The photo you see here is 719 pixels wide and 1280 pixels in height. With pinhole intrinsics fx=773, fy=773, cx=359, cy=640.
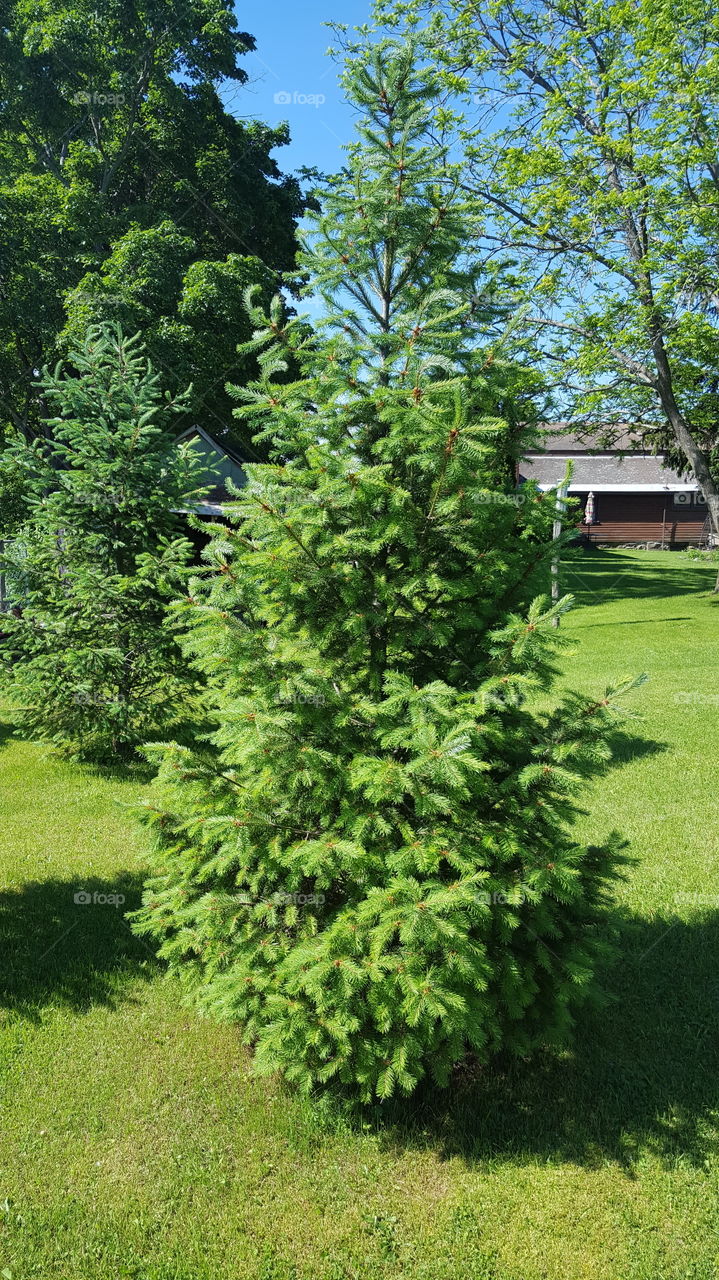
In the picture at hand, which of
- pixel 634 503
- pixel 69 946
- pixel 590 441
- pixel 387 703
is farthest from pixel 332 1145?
pixel 590 441

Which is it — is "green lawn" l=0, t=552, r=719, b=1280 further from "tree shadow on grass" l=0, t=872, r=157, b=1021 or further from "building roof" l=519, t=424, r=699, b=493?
"building roof" l=519, t=424, r=699, b=493

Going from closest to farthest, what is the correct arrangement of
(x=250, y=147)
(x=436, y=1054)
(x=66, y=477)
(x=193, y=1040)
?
(x=436, y=1054) → (x=193, y=1040) → (x=66, y=477) → (x=250, y=147)

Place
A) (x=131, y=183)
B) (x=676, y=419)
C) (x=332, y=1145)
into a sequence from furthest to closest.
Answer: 1. (x=131, y=183)
2. (x=676, y=419)
3. (x=332, y=1145)

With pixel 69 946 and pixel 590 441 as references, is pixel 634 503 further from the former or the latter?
pixel 69 946

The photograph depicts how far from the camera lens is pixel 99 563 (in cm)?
895

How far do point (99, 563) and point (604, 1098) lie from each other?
7.29m

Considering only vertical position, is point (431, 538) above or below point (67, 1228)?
above

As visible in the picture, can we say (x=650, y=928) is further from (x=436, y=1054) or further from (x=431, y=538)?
(x=431, y=538)

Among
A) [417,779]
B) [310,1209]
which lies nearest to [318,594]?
[417,779]

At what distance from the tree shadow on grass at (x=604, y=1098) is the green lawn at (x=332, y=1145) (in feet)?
0.03

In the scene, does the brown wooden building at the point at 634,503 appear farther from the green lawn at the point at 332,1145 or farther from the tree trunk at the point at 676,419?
the green lawn at the point at 332,1145

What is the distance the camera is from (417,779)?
3479 millimetres

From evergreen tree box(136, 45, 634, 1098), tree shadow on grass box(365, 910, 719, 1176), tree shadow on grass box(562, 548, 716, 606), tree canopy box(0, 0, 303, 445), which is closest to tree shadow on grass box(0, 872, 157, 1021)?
evergreen tree box(136, 45, 634, 1098)

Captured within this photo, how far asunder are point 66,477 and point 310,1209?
7.38 m
